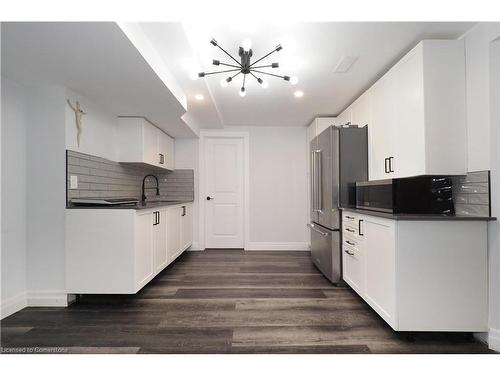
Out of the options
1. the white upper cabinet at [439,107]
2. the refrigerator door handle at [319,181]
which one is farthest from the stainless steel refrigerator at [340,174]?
the white upper cabinet at [439,107]

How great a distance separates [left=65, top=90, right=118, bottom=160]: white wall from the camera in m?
2.22

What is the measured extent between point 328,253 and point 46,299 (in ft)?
9.07

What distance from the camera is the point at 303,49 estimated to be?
1945 mm

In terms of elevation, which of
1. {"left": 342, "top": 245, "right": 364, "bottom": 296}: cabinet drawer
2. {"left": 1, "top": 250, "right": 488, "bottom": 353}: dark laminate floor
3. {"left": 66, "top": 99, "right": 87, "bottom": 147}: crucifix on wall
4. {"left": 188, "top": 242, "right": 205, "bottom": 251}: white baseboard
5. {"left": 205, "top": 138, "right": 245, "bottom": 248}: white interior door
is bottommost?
{"left": 1, "top": 250, "right": 488, "bottom": 353}: dark laminate floor

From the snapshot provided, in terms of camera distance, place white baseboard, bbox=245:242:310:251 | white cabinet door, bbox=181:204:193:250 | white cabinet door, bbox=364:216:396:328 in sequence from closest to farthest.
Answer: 1. white cabinet door, bbox=364:216:396:328
2. white cabinet door, bbox=181:204:193:250
3. white baseboard, bbox=245:242:310:251

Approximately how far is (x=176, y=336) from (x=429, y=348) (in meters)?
1.69

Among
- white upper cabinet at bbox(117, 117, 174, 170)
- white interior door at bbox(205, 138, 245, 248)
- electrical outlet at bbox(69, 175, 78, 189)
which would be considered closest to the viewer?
electrical outlet at bbox(69, 175, 78, 189)

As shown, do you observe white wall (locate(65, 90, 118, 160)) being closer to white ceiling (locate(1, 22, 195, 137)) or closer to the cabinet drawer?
white ceiling (locate(1, 22, 195, 137))

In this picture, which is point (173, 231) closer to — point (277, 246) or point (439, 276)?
point (277, 246)

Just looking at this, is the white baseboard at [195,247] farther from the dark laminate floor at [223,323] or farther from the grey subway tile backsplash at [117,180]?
the dark laminate floor at [223,323]

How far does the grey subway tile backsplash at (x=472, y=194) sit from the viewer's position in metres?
1.63

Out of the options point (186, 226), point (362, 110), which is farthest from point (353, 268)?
point (186, 226)

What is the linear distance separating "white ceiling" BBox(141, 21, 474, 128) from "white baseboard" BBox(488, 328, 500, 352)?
208 centimetres

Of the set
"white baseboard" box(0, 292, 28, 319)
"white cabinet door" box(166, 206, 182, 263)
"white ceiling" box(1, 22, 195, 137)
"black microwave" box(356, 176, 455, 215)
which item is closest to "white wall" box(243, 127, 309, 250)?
"white cabinet door" box(166, 206, 182, 263)
